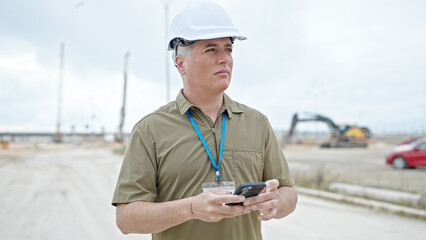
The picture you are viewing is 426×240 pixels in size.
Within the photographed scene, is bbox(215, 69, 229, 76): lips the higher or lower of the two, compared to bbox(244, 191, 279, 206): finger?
higher

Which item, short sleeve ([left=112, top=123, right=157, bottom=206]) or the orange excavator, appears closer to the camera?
short sleeve ([left=112, top=123, right=157, bottom=206])

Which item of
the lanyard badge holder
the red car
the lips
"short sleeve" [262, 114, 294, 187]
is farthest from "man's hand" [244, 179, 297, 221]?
the red car

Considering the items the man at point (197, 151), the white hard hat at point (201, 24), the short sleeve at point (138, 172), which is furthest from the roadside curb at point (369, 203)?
the short sleeve at point (138, 172)

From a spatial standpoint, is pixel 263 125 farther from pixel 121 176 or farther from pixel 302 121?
pixel 302 121

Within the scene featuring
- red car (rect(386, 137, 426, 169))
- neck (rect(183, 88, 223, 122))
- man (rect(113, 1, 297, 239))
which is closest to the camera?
man (rect(113, 1, 297, 239))

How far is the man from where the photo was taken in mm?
1714

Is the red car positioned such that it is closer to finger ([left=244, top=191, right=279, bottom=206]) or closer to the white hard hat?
the white hard hat

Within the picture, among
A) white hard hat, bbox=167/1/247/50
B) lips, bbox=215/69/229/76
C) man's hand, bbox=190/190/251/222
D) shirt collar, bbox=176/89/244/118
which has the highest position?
white hard hat, bbox=167/1/247/50

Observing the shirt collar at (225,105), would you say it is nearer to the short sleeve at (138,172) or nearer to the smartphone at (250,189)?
the short sleeve at (138,172)

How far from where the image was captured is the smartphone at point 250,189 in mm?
1470

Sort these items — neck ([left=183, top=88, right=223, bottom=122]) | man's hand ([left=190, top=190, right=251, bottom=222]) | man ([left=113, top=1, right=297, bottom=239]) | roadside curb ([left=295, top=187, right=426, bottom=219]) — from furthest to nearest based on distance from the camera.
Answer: roadside curb ([left=295, top=187, right=426, bottom=219]) → neck ([left=183, top=88, right=223, bottom=122]) → man ([left=113, top=1, right=297, bottom=239]) → man's hand ([left=190, top=190, right=251, bottom=222])

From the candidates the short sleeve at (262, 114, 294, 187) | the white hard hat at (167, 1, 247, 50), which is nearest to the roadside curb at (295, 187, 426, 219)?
the short sleeve at (262, 114, 294, 187)

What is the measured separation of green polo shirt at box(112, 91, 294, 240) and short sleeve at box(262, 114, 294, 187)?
83mm

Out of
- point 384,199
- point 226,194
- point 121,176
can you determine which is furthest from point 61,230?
point 384,199
